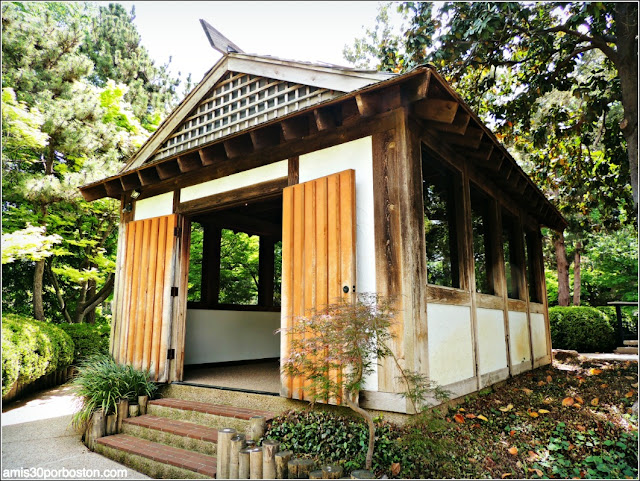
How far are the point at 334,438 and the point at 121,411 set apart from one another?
2.72 metres

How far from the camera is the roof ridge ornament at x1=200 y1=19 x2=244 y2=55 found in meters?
5.77

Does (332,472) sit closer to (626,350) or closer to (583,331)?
(626,350)

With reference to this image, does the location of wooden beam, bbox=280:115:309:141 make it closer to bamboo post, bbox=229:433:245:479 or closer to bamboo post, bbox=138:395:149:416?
bamboo post, bbox=229:433:245:479

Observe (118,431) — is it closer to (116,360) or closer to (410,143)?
(116,360)

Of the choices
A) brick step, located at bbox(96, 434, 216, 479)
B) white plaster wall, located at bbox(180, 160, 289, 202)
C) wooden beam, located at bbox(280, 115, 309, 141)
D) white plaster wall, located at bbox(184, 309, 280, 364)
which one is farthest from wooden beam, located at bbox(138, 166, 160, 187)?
brick step, located at bbox(96, 434, 216, 479)

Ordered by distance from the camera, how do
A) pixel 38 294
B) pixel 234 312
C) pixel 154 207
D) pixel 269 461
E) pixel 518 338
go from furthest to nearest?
pixel 38 294 < pixel 234 312 < pixel 518 338 < pixel 154 207 < pixel 269 461

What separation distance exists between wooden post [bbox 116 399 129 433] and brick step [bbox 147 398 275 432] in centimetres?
25

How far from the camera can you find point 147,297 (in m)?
5.68

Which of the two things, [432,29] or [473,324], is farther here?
[432,29]

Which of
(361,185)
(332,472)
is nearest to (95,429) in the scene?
(332,472)

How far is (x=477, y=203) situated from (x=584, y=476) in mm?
3658

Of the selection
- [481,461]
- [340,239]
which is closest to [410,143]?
Result: [340,239]

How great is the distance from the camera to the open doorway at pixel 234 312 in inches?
252

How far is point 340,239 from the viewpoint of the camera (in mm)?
3869
